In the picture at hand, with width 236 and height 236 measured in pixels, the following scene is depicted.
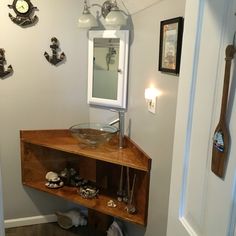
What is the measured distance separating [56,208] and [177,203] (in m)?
1.80

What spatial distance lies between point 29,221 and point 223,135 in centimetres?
227

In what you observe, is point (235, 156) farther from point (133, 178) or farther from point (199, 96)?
point (133, 178)

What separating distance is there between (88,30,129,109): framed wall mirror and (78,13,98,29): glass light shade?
0.12m

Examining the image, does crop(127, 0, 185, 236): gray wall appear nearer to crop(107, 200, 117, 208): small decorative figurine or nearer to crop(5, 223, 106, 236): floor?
crop(107, 200, 117, 208): small decorative figurine

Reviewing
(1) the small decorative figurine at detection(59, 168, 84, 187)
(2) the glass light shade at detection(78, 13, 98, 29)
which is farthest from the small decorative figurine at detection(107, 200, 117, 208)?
(2) the glass light shade at detection(78, 13, 98, 29)

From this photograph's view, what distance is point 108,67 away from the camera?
85.7 inches

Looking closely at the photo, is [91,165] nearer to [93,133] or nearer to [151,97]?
[93,133]

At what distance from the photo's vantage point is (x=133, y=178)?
6.57 ft

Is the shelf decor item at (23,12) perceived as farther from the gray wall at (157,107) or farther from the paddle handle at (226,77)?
the paddle handle at (226,77)

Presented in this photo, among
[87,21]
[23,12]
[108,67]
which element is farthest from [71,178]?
[23,12]

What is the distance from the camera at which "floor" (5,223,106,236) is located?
242 cm

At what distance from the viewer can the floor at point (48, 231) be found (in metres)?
2.42

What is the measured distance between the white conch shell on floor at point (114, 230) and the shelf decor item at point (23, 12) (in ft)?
5.76

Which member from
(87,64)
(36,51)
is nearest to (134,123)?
(87,64)
